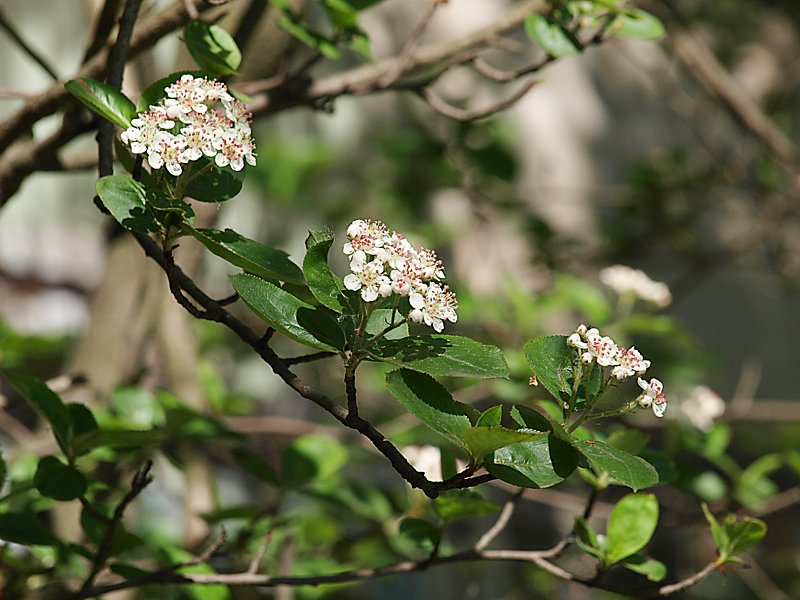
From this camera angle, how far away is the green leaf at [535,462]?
1.63 ft

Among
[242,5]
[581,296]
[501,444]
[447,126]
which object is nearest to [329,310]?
[501,444]

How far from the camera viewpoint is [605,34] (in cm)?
87

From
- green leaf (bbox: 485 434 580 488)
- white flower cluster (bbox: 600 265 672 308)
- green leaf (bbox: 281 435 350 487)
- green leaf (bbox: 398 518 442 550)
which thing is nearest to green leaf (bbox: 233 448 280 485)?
green leaf (bbox: 281 435 350 487)

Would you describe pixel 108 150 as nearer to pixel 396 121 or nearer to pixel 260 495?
pixel 260 495

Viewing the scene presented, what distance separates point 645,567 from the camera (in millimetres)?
691

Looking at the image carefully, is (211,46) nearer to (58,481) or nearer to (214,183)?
(214,183)

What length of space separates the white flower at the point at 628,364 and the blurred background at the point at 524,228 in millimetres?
633

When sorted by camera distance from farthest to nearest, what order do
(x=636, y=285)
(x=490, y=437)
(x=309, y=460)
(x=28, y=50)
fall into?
1. (x=636, y=285)
2. (x=309, y=460)
3. (x=28, y=50)
4. (x=490, y=437)

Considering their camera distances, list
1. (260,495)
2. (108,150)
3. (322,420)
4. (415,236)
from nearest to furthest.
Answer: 1. (108,150)
2. (415,236)
3. (260,495)
4. (322,420)

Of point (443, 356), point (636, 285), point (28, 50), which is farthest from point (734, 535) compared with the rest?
point (28, 50)

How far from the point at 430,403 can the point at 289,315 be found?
0.30 ft

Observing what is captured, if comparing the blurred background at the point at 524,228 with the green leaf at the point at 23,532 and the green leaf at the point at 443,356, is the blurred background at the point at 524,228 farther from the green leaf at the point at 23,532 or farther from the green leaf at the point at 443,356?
the green leaf at the point at 443,356

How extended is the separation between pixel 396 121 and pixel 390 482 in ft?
2.82

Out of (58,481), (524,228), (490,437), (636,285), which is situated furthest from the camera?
(524,228)
